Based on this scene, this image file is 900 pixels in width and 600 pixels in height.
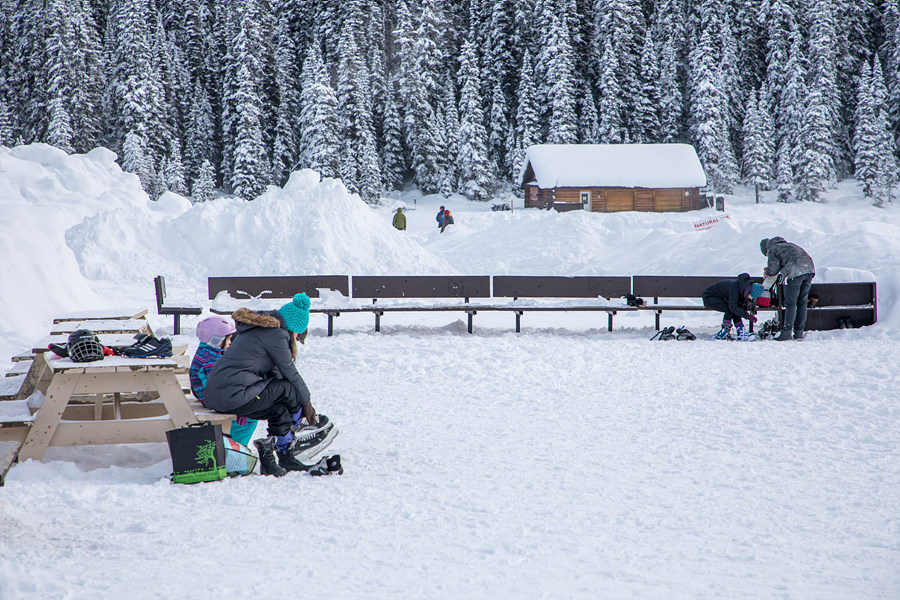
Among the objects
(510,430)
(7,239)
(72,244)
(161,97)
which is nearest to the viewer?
(510,430)

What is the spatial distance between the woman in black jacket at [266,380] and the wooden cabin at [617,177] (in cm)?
3631

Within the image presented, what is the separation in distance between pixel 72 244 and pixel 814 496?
17.8 metres

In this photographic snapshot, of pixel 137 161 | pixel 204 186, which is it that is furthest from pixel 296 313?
pixel 204 186

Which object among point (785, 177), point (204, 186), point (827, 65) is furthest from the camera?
point (827, 65)

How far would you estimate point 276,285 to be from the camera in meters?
11.7

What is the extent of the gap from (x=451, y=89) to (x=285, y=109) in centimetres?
1202

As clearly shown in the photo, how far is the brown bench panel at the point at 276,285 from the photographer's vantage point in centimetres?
1163

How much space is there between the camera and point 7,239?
10.2 m

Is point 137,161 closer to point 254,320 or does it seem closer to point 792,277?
point 792,277

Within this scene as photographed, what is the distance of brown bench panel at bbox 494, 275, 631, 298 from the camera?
11711 mm

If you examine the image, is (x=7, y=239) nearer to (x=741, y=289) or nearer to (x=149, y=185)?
(x=741, y=289)

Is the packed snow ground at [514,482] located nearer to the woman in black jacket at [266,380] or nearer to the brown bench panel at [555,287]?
the woman in black jacket at [266,380]

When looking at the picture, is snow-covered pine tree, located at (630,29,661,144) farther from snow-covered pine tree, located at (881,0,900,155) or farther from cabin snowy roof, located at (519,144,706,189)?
snow-covered pine tree, located at (881,0,900,155)

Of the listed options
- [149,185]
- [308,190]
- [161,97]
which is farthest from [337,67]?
[308,190]
